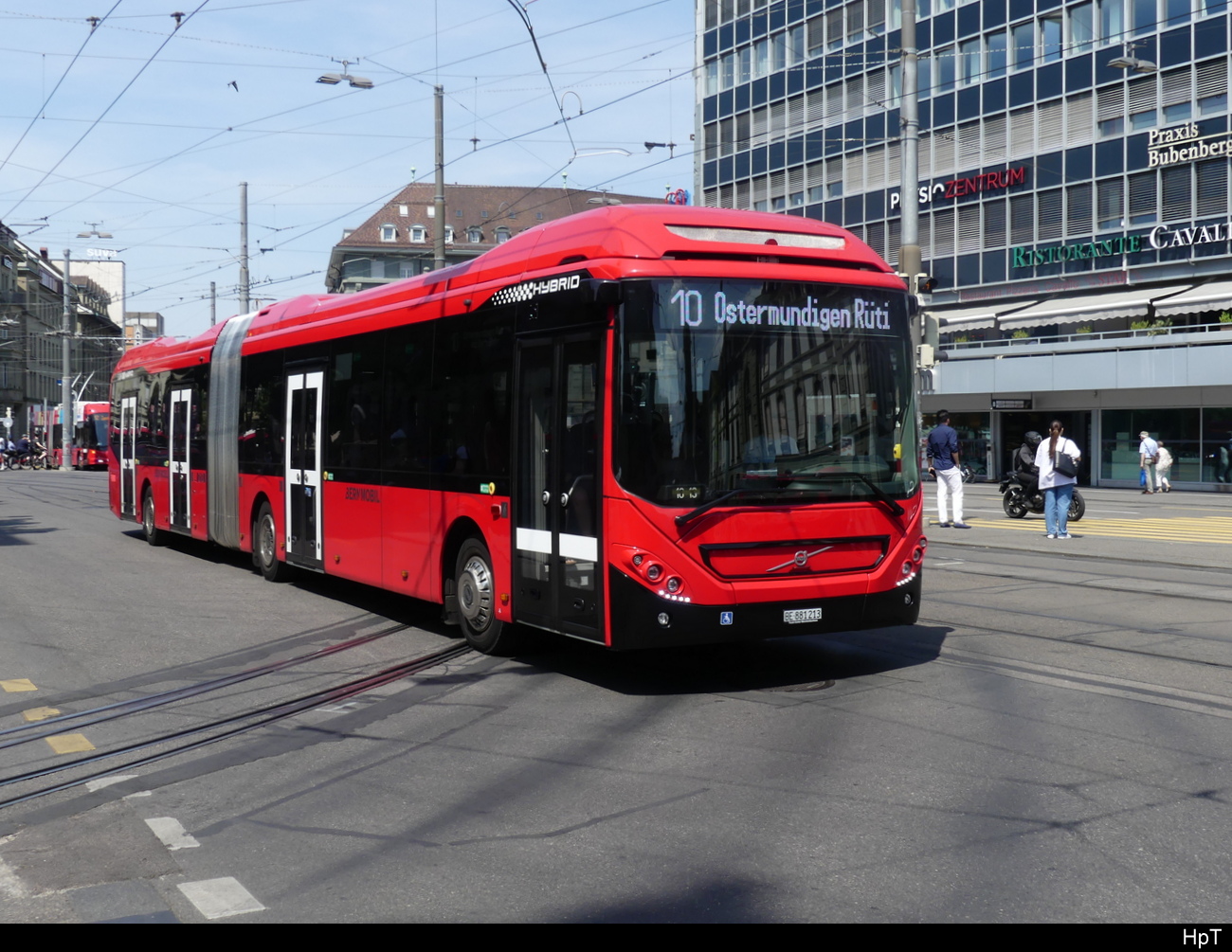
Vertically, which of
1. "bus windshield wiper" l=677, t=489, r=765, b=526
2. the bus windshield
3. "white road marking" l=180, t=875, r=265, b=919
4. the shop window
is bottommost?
"white road marking" l=180, t=875, r=265, b=919

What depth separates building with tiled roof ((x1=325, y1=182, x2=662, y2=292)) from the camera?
9206cm

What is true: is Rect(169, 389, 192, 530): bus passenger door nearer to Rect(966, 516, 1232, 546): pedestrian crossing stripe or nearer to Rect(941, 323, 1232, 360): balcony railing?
Rect(966, 516, 1232, 546): pedestrian crossing stripe

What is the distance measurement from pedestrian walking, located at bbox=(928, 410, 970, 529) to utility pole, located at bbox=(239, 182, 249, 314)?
20.0 m

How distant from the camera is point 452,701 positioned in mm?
8023

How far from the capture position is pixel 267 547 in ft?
48.0

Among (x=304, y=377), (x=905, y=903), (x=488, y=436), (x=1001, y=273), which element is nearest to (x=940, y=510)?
(x=304, y=377)

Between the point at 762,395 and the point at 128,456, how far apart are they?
49.0ft

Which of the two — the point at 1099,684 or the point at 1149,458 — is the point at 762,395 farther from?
the point at 1149,458

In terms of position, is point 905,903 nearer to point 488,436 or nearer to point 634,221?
point 634,221

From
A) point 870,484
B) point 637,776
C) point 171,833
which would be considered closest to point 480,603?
point 870,484

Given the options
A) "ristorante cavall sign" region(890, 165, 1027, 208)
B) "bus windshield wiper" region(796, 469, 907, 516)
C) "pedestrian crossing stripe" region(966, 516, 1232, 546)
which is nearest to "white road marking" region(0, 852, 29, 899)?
"bus windshield wiper" region(796, 469, 907, 516)

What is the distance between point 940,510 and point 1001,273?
22.3 meters

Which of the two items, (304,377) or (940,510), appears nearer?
(304,377)
